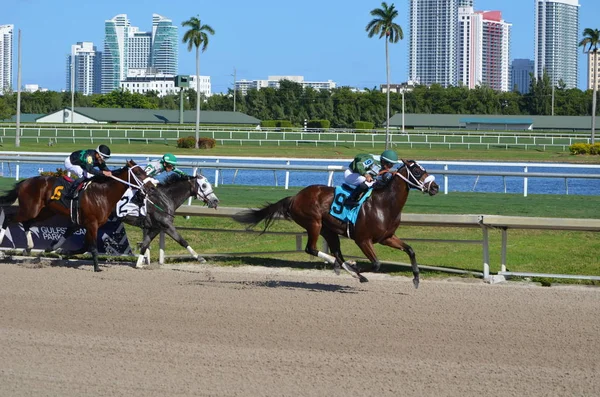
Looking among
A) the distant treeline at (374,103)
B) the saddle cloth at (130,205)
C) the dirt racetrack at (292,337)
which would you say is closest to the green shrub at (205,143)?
the saddle cloth at (130,205)

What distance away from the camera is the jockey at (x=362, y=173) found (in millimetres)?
8586

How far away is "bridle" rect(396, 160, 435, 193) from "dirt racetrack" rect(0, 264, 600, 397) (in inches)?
38.9

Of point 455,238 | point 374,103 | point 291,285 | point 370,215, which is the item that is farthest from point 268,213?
point 374,103

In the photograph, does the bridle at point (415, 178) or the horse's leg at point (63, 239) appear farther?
the horse's leg at point (63, 239)

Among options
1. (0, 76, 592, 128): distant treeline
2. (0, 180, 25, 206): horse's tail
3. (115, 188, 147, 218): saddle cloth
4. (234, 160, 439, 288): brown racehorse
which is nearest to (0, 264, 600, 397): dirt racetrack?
(234, 160, 439, 288): brown racehorse

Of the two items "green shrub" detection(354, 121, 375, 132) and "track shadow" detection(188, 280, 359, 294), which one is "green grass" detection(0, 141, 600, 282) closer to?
"track shadow" detection(188, 280, 359, 294)

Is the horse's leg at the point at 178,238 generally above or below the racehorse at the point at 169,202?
below

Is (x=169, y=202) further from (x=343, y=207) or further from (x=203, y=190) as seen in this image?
(x=343, y=207)

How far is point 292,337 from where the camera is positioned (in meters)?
6.59

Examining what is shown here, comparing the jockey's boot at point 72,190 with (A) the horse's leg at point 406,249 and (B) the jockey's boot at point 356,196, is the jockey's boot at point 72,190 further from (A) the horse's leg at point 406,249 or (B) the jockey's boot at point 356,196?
(A) the horse's leg at point 406,249

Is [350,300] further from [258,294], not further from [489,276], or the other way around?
[489,276]

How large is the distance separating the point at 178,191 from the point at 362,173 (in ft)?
7.86

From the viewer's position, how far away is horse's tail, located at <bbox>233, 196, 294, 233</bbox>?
358 inches

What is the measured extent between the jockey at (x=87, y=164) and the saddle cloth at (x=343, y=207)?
2662mm
